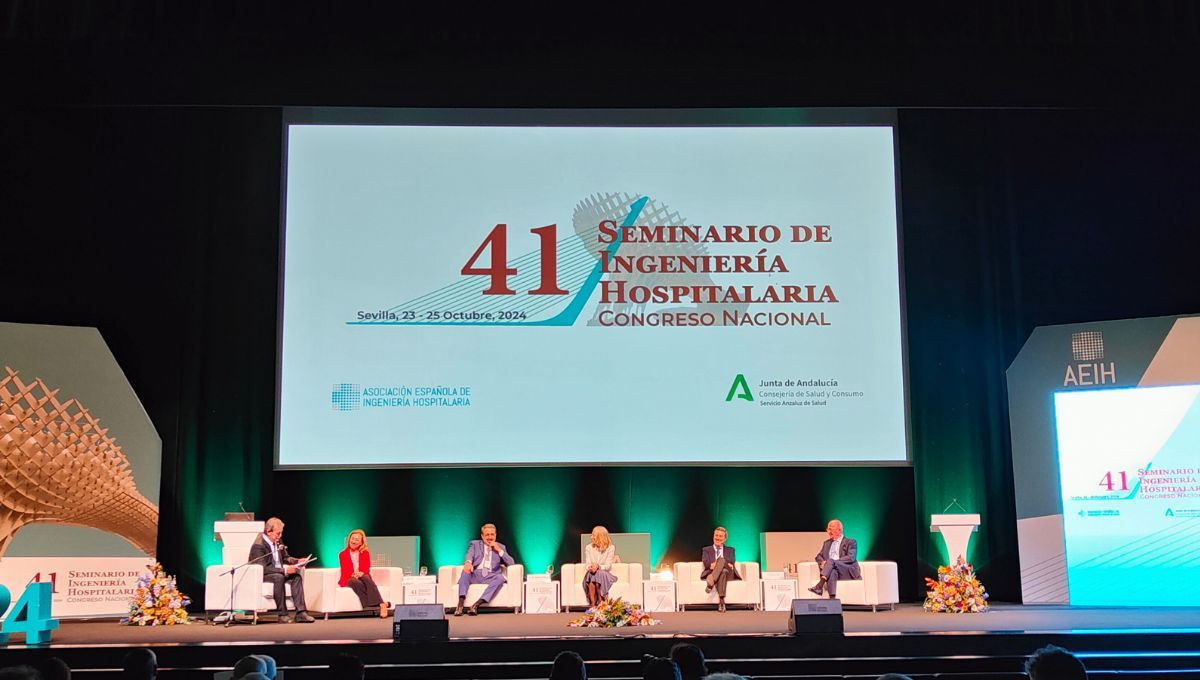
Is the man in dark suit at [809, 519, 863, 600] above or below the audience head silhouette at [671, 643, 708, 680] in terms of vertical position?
above

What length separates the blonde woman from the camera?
28.3 ft

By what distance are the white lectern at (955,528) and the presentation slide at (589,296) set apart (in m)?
0.64

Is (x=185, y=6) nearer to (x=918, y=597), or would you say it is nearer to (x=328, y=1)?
(x=328, y=1)

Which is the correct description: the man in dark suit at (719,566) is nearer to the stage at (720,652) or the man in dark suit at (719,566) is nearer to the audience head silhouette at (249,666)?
the stage at (720,652)

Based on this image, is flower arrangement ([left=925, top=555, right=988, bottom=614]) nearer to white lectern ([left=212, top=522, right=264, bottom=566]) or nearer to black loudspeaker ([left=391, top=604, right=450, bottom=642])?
black loudspeaker ([left=391, top=604, right=450, bottom=642])

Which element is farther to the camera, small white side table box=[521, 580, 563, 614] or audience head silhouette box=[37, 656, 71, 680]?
small white side table box=[521, 580, 563, 614]

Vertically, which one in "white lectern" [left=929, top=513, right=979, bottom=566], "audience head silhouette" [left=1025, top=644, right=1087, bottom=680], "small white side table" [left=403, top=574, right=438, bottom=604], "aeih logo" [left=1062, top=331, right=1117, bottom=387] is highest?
"aeih logo" [left=1062, top=331, right=1117, bottom=387]

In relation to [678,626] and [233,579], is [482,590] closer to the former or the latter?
[233,579]

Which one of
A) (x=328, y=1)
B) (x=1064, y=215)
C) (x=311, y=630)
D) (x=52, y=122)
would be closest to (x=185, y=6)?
(x=328, y=1)

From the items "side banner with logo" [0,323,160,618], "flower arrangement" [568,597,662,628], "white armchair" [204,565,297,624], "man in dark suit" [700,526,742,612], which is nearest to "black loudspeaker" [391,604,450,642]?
"flower arrangement" [568,597,662,628]

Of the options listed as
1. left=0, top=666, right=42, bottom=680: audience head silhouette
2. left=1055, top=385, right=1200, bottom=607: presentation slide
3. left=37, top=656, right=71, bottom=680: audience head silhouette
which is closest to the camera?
left=0, top=666, right=42, bottom=680: audience head silhouette

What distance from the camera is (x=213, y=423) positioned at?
31.2ft

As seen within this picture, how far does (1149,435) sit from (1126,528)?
29.3 inches

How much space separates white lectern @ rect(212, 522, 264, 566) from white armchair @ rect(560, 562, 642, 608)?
94.7 inches
